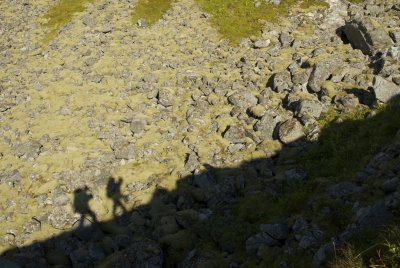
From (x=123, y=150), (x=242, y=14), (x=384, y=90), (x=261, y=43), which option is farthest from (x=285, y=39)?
(x=123, y=150)

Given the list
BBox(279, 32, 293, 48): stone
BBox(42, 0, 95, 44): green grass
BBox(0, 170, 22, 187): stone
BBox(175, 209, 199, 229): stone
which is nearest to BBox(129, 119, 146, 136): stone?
BBox(0, 170, 22, 187): stone

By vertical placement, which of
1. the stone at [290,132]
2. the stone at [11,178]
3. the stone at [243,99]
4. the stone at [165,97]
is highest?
the stone at [290,132]

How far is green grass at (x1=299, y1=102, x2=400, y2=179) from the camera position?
1655cm

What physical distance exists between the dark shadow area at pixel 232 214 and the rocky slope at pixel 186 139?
0.07 meters

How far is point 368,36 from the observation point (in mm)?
26062

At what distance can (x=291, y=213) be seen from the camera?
14523 mm

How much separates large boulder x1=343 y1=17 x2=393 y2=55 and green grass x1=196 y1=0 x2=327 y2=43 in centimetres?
676

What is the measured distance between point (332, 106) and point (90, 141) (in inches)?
568

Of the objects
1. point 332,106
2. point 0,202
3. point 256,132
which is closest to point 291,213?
point 256,132

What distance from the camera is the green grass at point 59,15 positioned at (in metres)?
35.2

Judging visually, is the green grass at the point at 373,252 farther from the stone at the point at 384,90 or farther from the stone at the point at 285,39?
the stone at the point at 285,39

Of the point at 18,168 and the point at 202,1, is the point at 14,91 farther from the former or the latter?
the point at 202,1

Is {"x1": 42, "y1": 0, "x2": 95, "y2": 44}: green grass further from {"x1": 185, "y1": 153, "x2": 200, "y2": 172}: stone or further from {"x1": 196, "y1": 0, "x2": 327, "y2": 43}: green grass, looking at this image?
{"x1": 185, "y1": 153, "x2": 200, "y2": 172}: stone

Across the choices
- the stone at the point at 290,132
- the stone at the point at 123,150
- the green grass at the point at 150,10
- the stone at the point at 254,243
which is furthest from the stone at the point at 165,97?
the stone at the point at 254,243
